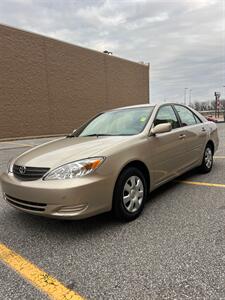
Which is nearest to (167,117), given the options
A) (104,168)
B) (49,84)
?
(104,168)

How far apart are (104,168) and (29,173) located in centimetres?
86

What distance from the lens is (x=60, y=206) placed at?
10.1 feet

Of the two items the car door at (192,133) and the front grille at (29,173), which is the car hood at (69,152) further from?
the car door at (192,133)

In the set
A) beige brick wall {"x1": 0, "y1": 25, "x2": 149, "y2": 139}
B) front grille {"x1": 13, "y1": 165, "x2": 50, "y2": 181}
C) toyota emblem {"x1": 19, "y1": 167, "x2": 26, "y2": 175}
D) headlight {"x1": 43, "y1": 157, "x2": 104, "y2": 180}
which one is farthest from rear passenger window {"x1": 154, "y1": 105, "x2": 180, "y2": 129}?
beige brick wall {"x1": 0, "y1": 25, "x2": 149, "y2": 139}

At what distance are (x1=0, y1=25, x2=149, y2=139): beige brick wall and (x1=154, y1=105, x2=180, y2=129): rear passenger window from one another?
49.5ft

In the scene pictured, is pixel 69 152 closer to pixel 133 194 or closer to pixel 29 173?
pixel 29 173

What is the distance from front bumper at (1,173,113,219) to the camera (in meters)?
3.04

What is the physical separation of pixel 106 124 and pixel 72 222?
1.69 metres

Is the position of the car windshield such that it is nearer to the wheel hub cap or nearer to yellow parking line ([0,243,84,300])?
the wheel hub cap

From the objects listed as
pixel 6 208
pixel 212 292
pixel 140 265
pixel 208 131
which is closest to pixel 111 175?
pixel 140 265

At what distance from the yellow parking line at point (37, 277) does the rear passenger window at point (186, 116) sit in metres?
3.52

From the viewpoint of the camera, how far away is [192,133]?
207 inches

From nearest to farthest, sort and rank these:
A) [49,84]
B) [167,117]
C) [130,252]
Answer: [130,252] < [167,117] < [49,84]

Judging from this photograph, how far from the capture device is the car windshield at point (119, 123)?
13.9 feet
